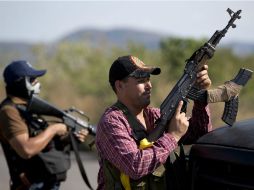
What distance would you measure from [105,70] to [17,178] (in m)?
21.9

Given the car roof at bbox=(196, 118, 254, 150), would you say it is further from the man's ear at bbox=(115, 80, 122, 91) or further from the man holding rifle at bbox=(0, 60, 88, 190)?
the man holding rifle at bbox=(0, 60, 88, 190)

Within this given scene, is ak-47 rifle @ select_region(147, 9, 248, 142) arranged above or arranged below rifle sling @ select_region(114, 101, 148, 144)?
above

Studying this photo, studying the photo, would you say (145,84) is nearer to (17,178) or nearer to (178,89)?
(178,89)

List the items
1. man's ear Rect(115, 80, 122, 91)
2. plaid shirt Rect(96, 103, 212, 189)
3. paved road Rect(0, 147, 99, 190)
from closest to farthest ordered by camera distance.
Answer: plaid shirt Rect(96, 103, 212, 189) < man's ear Rect(115, 80, 122, 91) < paved road Rect(0, 147, 99, 190)

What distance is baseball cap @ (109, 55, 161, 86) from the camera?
11.5 ft

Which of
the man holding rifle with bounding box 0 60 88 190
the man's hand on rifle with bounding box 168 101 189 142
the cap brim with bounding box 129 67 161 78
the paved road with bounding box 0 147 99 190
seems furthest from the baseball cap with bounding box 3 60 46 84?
the paved road with bounding box 0 147 99 190

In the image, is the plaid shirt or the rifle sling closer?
the plaid shirt

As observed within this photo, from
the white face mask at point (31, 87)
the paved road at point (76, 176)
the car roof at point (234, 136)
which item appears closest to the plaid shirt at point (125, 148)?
the car roof at point (234, 136)

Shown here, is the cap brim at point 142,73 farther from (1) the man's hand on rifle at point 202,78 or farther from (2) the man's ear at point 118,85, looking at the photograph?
(1) the man's hand on rifle at point 202,78

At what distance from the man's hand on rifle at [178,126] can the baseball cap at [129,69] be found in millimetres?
275

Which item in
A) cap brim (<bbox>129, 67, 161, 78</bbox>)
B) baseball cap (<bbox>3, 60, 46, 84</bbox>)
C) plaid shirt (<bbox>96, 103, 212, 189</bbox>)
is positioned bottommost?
plaid shirt (<bbox>96, 103, 212, 189</bbox>)

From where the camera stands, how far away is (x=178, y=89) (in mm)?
3535

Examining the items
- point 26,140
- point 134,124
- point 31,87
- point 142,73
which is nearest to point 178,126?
point 134,124

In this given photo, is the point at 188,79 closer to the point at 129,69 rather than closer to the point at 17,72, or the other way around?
the point at 129,69
